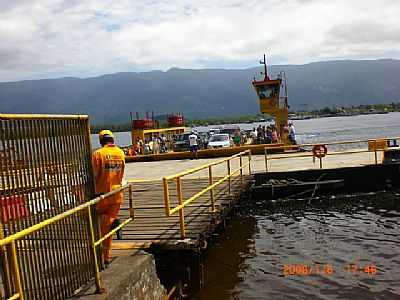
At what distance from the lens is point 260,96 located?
28766mm

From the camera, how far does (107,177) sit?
22.1 feet

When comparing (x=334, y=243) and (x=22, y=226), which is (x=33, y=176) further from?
(x=334, y=243)

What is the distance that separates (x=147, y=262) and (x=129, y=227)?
7.33ft

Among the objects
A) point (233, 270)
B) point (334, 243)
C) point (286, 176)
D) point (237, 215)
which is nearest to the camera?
point (233, 270)

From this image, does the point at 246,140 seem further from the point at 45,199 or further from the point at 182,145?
the point at 45,199

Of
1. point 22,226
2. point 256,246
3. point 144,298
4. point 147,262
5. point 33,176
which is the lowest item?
point 256,246

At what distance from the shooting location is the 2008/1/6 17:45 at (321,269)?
30.6 feet

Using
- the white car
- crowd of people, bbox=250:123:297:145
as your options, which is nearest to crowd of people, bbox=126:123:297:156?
crowd of people, bbox=250:123:297:145

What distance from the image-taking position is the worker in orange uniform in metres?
6.67

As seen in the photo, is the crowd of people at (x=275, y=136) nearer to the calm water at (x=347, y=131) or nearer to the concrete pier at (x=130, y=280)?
the calm water at (x=347, y=131)

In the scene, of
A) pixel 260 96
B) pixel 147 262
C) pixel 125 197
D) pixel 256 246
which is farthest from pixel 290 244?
pixel 260 96

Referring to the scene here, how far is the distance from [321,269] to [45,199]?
20.4ft

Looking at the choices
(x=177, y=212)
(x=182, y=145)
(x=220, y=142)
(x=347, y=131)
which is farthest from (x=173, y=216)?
(x=347, y=131)

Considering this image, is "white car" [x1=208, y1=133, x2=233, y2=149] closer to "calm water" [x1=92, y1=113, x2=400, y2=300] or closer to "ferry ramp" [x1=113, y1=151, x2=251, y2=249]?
"calm water" [x1=92, y1=113, x2=400, y2=300]
